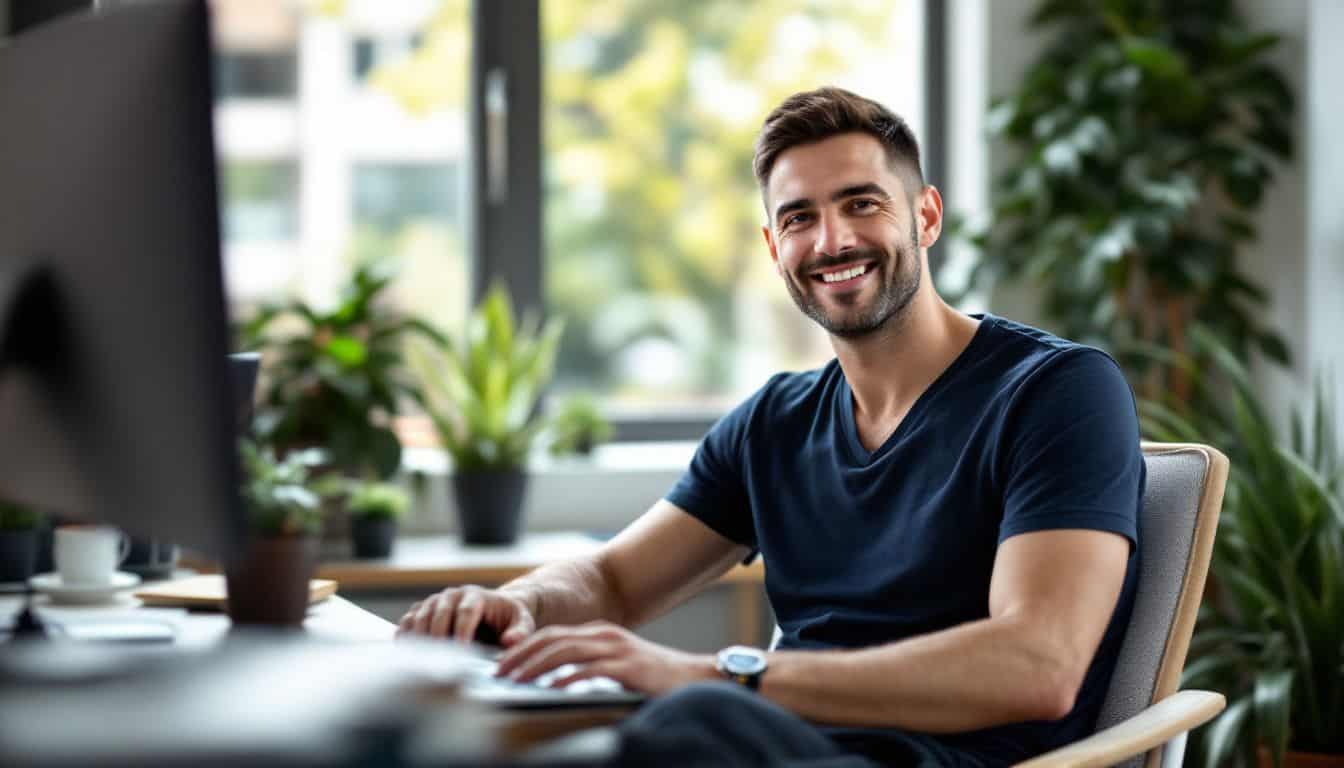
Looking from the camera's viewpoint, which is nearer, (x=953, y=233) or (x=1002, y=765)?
(x=1002, y=765)

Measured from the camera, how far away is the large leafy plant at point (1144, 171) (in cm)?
312

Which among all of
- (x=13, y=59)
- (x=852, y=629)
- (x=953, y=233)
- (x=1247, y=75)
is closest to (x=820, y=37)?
(x=953, y=233)

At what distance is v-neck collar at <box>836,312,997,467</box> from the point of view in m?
1.64

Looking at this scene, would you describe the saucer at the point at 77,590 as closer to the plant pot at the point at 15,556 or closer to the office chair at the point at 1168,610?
the plant pot at the point at 15,556

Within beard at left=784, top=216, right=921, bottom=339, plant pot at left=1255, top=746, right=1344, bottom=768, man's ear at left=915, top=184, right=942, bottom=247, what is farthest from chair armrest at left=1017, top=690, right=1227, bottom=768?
plant pot at left=1255, top=746, right=1344, bottom=768

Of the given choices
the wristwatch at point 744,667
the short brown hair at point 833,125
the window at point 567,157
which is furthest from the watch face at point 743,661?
the window at point 567,157

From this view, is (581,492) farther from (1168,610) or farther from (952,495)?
(1168,610)

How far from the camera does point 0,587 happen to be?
175 cm

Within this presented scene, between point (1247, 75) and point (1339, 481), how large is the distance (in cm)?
93

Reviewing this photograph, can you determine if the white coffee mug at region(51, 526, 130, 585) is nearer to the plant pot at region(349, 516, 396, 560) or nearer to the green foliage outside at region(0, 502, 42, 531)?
the green foliage outside at region(0, 502, 42, 531)

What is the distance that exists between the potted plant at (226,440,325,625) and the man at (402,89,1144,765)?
0.13 meters

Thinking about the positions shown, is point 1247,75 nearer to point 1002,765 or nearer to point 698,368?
point 698,368

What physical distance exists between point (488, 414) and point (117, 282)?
2.02 metres

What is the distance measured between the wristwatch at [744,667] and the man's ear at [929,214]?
688 millimetres
